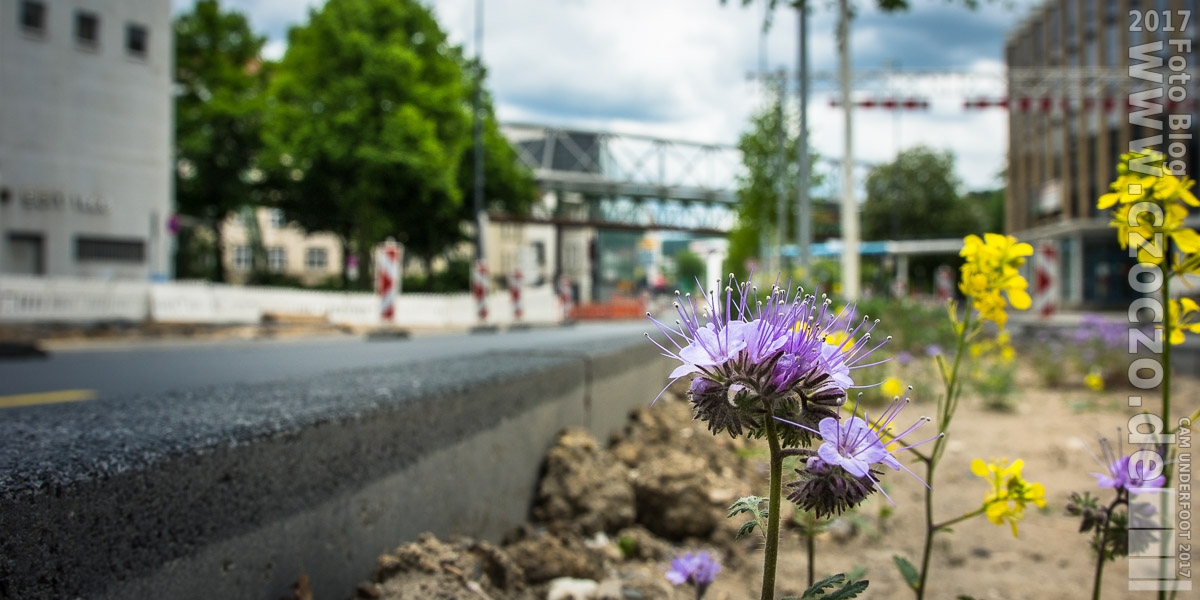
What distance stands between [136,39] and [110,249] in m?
7.14

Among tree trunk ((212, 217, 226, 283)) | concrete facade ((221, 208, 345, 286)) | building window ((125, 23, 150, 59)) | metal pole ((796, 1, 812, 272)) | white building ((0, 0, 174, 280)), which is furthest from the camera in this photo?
concrete facade ((221, 208, 345, 286))

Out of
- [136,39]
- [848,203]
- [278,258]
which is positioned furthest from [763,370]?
[278,258]

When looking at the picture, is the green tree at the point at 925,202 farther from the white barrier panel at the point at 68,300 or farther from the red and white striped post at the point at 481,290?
the white barrier panel at the point at 68,300

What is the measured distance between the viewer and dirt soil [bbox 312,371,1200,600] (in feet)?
7.04

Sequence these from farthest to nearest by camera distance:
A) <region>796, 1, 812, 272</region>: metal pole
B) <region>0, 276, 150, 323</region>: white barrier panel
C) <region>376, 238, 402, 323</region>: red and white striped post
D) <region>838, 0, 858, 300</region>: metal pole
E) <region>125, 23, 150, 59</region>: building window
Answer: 1. <region>125, 23, 150, 59</region>: building window
2. <region>0, 276, 150, 323</region>: white barrier panel
3. <region>376, 238, 402, 323</region>: red and white striped post
4. <region>796, 1, 812, 272</region>: metal pole
5. <region>838, 0, 858, 300</region>: metal pole

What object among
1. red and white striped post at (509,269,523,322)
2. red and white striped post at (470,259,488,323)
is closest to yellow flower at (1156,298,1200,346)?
red and white striped post at (470,259,488,323)

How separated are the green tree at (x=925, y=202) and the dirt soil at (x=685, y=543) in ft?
201

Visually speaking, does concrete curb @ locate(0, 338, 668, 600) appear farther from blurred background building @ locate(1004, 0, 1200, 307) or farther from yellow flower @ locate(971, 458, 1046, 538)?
blurred background building @ locate(1004, 0, 1200, 307)

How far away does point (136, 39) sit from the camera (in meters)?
27.0

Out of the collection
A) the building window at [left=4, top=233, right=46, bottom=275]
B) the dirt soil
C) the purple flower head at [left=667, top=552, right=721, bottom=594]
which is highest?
the building window at [left=4, top=233, right=46, bottom=275]

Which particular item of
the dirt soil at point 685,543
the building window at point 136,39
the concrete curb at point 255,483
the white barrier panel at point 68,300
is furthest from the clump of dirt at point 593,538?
the building window at point 136,39

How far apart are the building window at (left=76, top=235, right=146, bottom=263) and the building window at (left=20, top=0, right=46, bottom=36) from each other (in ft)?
20.7

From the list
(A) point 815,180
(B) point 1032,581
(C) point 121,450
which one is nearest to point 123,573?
(C) point 121,450

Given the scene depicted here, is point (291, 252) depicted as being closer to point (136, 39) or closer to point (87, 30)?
point (136, 39)
